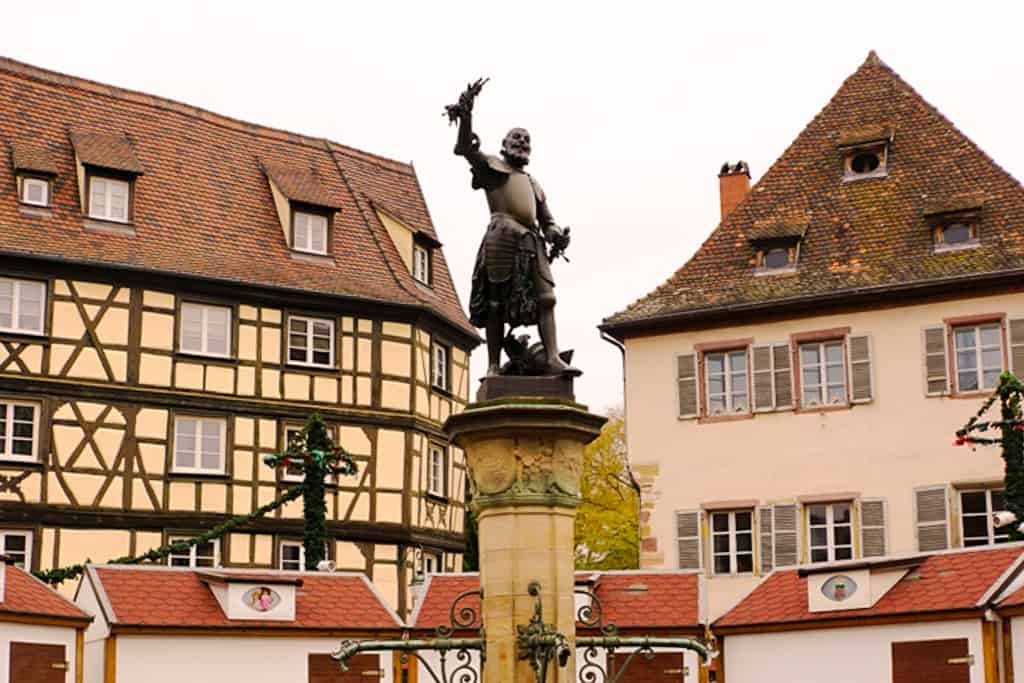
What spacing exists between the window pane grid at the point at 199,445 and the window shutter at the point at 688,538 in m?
8.75

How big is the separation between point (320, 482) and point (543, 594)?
42.5 feet

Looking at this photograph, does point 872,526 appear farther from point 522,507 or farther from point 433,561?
point 522,507

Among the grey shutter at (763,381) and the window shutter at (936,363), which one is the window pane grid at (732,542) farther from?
the window shutter at (936,363)

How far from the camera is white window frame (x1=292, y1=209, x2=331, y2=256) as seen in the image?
35188mm

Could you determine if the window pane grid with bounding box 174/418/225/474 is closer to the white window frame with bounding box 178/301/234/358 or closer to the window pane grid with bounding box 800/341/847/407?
the white window frame with bounding box 178/301/234/358

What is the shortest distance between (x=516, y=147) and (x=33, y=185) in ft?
68.8

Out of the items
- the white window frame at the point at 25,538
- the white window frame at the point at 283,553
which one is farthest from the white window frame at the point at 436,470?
the white window frame at the point at 25,538

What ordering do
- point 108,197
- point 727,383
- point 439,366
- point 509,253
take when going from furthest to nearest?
1. point 439,366
2. point 108,197
3. point 727,383
4. point 509,253

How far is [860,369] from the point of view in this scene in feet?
93.9

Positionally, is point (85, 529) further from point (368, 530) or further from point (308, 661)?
point (308, 661)

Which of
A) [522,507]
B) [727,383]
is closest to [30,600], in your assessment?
[522,507]

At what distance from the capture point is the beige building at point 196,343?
3064cm

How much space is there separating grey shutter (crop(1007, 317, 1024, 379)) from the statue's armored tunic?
16.3 meters

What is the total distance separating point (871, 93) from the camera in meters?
32.1
